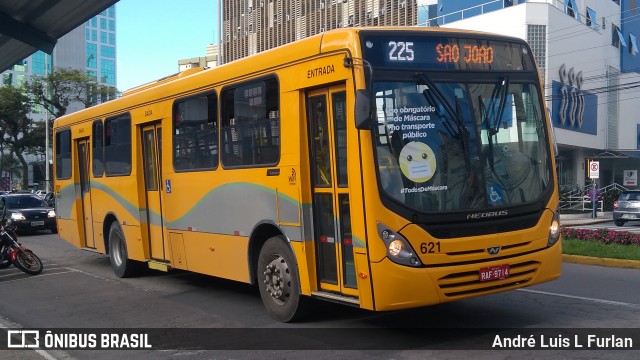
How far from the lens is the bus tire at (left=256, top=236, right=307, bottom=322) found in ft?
24.7

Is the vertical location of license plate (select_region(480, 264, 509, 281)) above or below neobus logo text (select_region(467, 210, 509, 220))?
below

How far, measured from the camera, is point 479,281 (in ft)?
21.4

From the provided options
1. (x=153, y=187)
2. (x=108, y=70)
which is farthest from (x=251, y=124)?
(x=108, y=70)

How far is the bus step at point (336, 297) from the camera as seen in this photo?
21.7ft

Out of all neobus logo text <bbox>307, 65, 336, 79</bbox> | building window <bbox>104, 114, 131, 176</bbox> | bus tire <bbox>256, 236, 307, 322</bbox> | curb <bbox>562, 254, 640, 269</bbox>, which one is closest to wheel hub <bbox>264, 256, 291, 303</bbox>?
bus tire <bbox>256, 236, 307, 322</bbox>

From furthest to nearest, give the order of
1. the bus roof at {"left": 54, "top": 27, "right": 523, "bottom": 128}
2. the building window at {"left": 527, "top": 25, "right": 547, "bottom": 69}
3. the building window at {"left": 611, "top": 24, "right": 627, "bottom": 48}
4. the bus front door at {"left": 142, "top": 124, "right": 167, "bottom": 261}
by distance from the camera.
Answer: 1. the building window at {"left": 611, "top": 24, "right": 627, "bottom": 48}
2. the building window at {"left": 527, "top": 25, "right": 547, "bottom": 69}
3. the bus front door at {"left": 142, "top": 124, "right": 167, "bottom": 261}
4. the bus roof at {"left": 54, "top": 27, "right": 523, "bottom": 128}

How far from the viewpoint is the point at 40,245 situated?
1967 cm

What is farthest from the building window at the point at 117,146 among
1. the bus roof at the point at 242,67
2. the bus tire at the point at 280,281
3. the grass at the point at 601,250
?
the grass at the point at 601,250

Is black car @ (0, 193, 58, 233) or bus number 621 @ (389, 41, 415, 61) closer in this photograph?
bus number 621 @ (389, 41, 415, 61)

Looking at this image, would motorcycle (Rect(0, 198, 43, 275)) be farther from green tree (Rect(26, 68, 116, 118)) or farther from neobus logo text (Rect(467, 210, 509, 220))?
green tree (Rect(26, 68, 116, 118))

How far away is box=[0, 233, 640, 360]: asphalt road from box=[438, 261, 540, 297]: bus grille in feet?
1.90

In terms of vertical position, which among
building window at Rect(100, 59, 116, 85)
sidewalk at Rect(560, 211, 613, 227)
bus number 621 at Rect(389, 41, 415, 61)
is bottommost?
sidewalk at Rect(560, 211, 613, 227)

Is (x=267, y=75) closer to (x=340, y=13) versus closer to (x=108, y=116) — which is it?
(x=108, y=116)

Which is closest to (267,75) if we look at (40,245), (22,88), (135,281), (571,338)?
(571,338)
